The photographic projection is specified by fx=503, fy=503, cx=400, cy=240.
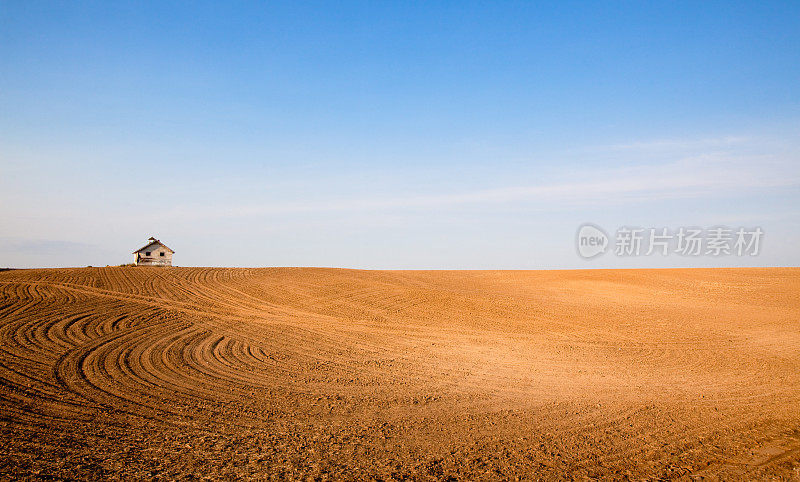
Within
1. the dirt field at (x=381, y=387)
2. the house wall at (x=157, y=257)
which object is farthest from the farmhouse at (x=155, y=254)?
the dirt field at (x=381, y=387)

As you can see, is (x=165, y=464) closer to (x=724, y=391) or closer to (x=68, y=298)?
(x=724, y=391)

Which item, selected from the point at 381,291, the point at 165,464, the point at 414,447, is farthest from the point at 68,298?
the point at 414,447

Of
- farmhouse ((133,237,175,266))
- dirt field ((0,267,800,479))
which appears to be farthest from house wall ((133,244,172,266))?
dirt field ((0,267,800,479))

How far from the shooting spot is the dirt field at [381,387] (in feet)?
20.8

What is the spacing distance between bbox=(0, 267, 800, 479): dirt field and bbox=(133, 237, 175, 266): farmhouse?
2379 cm

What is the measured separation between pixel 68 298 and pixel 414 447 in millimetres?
17975

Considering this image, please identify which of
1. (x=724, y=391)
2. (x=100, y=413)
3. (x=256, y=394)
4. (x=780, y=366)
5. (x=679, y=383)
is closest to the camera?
(x=100, y=413)

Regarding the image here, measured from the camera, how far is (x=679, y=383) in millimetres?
11500

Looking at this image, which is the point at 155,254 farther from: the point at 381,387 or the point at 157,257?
the point at 381,387

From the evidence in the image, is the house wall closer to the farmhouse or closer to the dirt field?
the farmhouse

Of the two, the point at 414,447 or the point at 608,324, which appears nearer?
the point at 414,447

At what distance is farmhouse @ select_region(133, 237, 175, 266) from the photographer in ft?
153

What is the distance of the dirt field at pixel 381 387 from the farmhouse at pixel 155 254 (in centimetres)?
2379

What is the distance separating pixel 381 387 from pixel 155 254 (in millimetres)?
42839
